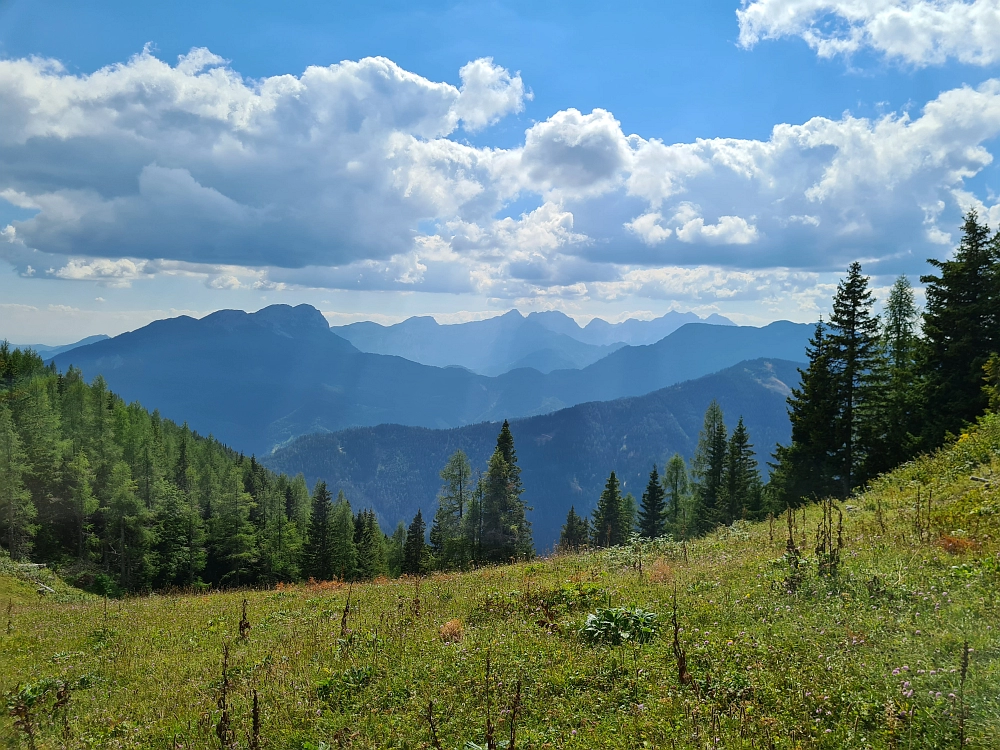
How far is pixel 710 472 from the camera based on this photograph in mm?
60969

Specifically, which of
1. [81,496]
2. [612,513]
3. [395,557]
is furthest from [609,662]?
[395,557]

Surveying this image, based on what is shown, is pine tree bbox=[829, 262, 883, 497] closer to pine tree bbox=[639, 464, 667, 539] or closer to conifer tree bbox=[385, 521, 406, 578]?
pine tree bbox=[639, 464, 667, 539]

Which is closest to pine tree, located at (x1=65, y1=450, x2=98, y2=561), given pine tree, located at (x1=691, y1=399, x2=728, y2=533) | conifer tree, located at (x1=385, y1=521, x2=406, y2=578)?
conifer tree, located at (x1=385, y1=521, x2=406, y2=578)

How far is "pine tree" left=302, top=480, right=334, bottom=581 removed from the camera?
5702 centimetres

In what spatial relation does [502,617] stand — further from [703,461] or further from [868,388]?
[703,461]

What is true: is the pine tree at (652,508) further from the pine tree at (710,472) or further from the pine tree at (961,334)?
the pine tree at (961,334)

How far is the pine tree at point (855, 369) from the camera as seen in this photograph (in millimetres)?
28531

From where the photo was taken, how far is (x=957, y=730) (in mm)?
4547

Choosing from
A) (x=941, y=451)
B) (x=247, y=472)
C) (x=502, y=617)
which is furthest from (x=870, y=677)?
(x=247, y=472)

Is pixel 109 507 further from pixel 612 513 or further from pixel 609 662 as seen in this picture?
pixel 609 662

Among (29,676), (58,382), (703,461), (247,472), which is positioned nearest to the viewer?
(29,676)

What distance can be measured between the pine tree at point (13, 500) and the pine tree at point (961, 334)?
58483mm

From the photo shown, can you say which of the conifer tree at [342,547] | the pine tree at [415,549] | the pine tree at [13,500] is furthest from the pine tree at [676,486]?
the pine tree at [13,500]

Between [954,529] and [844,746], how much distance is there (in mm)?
7360
